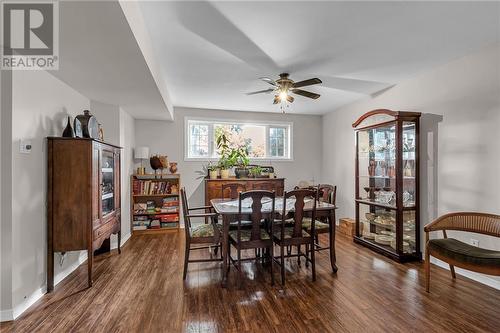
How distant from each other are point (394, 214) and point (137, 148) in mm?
4582

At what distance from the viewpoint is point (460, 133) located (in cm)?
319

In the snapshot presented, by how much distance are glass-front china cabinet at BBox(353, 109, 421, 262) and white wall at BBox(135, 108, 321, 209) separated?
6.25 feet

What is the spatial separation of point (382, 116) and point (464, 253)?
2144mm

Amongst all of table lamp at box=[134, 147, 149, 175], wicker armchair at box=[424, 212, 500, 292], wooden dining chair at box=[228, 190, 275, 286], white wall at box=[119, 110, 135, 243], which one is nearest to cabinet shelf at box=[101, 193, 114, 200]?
white wall at box=[119, 110, 135, 243]

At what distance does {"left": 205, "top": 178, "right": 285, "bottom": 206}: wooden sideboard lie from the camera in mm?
5188

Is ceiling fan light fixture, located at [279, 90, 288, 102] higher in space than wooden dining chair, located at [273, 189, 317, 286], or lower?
higher

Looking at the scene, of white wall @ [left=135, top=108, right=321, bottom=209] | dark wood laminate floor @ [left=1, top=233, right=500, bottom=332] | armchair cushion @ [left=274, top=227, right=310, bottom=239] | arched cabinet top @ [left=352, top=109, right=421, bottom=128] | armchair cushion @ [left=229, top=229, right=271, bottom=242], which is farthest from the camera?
white wall @ [left=135, top=108, right=321, bottom=209]

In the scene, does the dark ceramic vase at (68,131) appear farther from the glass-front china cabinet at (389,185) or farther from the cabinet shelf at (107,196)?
the glass-front china cabinet at (389,185)

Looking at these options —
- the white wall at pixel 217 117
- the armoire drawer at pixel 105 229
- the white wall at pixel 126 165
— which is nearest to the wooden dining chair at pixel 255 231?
the armoire drawer at pixel 105 229

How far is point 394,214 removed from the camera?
379 cm

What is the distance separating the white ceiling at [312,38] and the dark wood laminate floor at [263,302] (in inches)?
102

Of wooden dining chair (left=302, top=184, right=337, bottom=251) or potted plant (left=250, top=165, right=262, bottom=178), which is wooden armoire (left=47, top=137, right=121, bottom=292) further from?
potted plant (left=250, top=165, right=262, bottom=178)

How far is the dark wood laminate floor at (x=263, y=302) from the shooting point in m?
2.14

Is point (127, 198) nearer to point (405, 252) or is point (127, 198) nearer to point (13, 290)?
point (13, 290)
